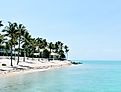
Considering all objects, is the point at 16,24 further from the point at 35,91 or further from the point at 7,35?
the point at 35,91

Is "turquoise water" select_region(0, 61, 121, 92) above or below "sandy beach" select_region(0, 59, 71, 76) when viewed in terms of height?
below

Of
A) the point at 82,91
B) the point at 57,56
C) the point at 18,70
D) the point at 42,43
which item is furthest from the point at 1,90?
the point at 57,56

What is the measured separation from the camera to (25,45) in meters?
120

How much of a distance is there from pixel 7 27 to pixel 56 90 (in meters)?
44.9

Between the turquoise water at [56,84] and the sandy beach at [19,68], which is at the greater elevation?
the sandy beach at [19,68]

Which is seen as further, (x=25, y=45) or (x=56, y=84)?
(x=25, y=45)

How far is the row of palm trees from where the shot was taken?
8706 centimetres

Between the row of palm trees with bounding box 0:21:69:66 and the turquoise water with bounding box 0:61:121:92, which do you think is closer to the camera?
the turquoise water with bounding box 0:61:121:92

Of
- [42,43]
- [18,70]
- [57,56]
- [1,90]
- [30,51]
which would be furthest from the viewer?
[57,56]

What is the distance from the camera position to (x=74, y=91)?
45.1m

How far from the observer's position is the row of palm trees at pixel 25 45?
3428 inches

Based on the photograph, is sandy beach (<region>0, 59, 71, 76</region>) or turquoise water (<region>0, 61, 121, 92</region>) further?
sandy beach (<region>0, 59, 71, 76</region>)

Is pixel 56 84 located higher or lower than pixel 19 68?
lower

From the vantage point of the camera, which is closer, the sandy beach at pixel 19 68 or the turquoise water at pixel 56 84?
the turquoise water at pixel 56 84
